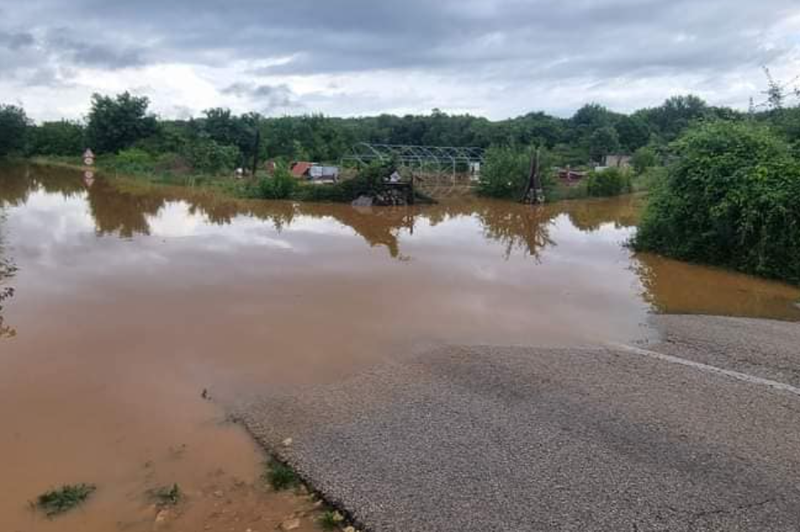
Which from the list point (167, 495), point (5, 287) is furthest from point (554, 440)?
point (5, 287)

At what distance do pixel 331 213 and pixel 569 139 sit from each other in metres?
37.1

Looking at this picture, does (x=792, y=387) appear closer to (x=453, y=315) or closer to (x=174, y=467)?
(x=453, y=315)

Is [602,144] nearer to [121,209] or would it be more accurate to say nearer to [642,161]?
[642,161]

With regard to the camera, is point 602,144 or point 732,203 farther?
point 602,144

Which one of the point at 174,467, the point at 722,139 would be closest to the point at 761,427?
the point at 174,467

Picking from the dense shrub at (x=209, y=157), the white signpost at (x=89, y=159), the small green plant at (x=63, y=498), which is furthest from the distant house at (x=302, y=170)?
the small green plant at (x=63, y=498)

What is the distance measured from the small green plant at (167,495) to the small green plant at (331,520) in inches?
51.5

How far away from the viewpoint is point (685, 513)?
4.66 meters

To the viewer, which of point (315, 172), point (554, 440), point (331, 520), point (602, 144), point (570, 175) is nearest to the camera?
point (331, 520)

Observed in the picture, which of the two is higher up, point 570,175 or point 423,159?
point 423,159

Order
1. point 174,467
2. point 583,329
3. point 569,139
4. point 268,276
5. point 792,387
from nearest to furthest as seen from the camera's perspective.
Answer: point 174,467 < point 792,387 < point 583,329 < point 268,276 < point 569,139

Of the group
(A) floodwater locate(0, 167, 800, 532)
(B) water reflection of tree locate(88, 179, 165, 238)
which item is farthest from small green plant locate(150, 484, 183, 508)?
(B) water reflection of tree locate(88, 179, 165, 238)

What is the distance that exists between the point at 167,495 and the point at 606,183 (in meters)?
34.7

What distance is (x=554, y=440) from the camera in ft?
19.0
